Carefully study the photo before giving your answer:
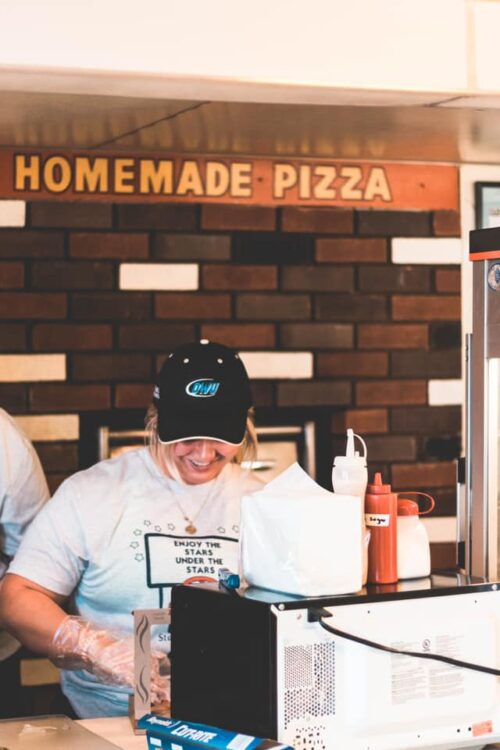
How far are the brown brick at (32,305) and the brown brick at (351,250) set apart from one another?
3.09 ft

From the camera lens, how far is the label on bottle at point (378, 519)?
2.02 metres

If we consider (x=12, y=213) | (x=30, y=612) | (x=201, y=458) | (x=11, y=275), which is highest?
(x=12, y=213)

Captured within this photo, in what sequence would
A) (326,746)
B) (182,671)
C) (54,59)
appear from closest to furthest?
(326,746) → (182,671) → (54,59)

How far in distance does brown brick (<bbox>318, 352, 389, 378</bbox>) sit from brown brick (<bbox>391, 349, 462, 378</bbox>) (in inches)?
2.4

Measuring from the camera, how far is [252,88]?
8.71 feet

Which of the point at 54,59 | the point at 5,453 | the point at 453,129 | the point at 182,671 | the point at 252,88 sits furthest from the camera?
the point at 453,129

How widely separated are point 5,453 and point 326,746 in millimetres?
1403

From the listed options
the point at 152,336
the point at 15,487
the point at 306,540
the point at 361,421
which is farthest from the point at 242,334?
the point at 306,540

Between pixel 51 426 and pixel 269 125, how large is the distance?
1296 millimetres

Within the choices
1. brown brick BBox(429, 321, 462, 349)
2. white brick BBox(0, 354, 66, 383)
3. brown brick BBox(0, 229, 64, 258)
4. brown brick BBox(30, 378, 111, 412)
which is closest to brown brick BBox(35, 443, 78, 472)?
brown brick BBox(30, 378, 111, 412)

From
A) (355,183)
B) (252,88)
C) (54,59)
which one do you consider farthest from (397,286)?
(54,59)

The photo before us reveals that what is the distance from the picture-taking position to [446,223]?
13.6ft

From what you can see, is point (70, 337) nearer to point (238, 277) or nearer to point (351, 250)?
point (238, 277)

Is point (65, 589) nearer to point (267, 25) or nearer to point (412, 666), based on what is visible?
point (412, 666)
